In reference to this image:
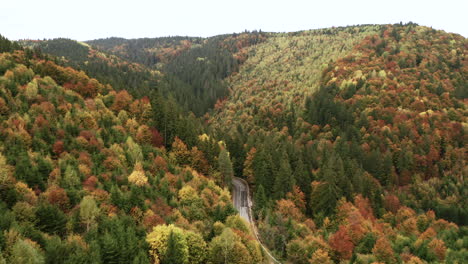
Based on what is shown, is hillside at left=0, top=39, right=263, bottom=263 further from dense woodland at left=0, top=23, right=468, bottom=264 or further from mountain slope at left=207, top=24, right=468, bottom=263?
mountain slope at left=207, top=24, right=468, bottom=263

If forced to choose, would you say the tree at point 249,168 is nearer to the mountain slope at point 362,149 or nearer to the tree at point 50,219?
the mountain slope at point 362,149

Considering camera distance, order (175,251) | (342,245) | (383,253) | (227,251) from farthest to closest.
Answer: (342,245) → (383,253) → (227,251) → (175,251)

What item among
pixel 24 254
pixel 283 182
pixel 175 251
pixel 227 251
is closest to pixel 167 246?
pixel 175 251

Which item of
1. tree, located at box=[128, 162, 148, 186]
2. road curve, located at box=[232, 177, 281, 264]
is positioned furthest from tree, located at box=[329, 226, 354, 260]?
tree, located at box=[128, 162, 148, 186]

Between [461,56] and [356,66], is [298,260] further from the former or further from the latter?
[461,56]

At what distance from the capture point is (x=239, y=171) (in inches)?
4154

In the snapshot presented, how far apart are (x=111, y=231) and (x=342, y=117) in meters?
103

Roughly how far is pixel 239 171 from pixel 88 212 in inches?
2359

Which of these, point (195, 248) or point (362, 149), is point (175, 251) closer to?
point (195, 248)

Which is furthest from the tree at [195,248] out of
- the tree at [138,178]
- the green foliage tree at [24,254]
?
the green foliage tree at [24,254]

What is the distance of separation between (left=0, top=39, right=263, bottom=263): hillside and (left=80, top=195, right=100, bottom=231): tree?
0.15 meters

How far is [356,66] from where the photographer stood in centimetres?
16175

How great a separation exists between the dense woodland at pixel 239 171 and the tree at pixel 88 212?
0.18 m

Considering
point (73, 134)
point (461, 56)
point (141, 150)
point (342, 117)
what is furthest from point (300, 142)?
point (461, 56)
